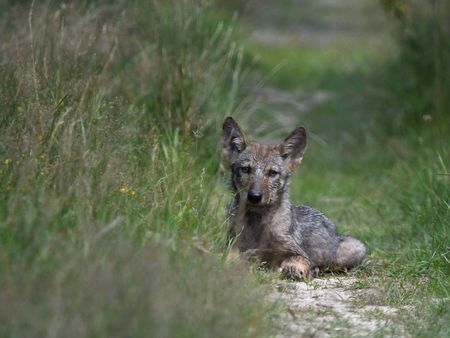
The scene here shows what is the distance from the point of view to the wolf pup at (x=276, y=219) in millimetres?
8445

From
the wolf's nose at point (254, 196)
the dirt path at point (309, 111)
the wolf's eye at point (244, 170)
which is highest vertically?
the wolf's eye at point (244, 170)

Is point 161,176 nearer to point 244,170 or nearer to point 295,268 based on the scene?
point 244,170

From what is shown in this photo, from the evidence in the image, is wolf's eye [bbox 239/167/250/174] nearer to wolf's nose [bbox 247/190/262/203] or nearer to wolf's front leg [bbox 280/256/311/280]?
wolf's nose [bbox 247/190/262/203]

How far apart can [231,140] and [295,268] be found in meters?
1.28

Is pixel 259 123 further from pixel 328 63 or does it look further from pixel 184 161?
pixel 328 63

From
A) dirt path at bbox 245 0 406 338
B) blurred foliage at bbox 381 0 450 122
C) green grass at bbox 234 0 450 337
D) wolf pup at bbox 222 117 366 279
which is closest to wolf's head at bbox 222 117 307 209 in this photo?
wolf pup at bbox 222 117 366 279

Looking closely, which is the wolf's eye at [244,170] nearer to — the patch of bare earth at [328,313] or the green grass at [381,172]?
the patch of bare earth at [328,313]

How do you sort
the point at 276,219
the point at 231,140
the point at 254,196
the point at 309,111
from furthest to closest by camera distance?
the point at 309,111 → the point at 231,140 → the point at 276,219 → the point at 254,196

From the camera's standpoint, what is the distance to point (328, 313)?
7.14 m

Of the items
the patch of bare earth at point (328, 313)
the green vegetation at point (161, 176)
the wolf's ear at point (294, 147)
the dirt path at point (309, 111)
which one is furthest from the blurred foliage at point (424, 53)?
the patch of bare earth at point (328, 313)

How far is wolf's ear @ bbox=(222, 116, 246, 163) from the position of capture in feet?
28.9

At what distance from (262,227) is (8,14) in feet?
13.1

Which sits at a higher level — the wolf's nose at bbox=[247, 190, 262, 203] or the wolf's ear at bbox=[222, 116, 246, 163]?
the wolf's ear at bbox=[222, 116, 246, 163]

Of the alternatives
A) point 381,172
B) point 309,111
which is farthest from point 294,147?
point 309,111
